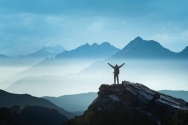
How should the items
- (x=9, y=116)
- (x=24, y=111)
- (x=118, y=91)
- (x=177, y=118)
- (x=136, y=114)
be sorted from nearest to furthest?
(x=177, y=118)
(x=136, y=114)
(x=118, y=91)
(x=9, y=116)
(x=24, y=111)

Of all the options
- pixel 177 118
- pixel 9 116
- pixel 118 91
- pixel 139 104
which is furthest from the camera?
pixel 9 116

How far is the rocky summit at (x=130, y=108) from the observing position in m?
40.9

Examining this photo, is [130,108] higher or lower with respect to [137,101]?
lower

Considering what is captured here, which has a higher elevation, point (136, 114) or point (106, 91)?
point (106, 91)

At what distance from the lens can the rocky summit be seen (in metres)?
40.9

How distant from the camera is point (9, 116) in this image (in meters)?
97.6

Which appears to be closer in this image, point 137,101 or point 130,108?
point 130,108

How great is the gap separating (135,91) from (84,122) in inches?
473

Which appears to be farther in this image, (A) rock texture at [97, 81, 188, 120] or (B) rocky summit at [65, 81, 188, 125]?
(A) rock texture at [97, 81, 188, 120]

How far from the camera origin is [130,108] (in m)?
45.2

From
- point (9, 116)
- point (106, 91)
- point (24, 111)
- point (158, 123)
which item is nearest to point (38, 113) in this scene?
point (24, 111)

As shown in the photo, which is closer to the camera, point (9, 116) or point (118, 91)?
point (118, 91)

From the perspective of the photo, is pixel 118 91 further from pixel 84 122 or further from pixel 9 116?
pixel 9 116

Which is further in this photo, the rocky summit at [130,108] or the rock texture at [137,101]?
the rock texture at [137,101]
